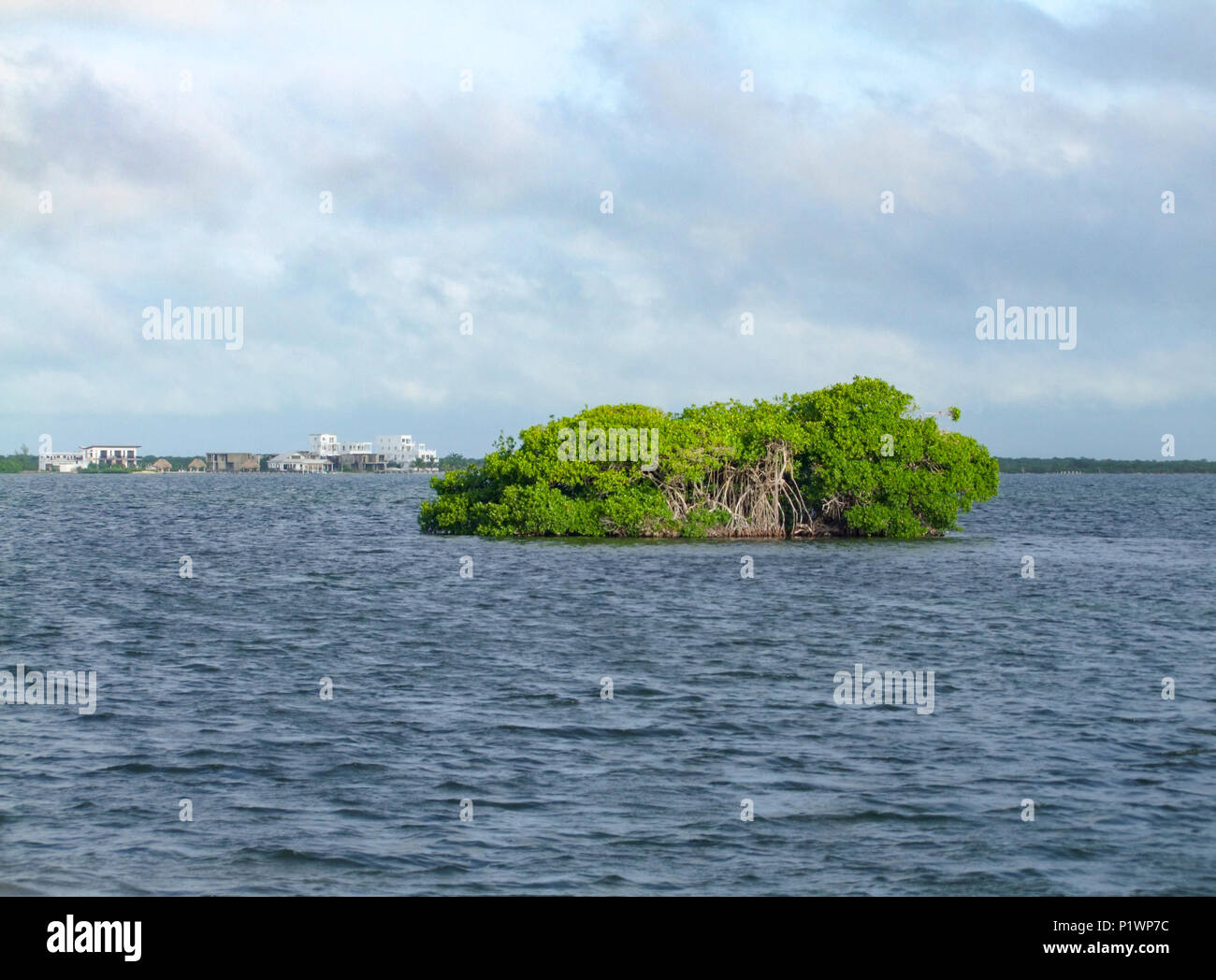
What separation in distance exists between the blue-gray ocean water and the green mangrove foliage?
1995cm

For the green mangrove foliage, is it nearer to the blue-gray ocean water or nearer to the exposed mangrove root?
the exposed mangrove root

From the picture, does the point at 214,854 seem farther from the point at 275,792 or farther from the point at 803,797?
the point at 803,797

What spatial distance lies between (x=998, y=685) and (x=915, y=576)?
24.7 m

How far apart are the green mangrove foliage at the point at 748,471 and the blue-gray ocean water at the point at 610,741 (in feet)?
65.4

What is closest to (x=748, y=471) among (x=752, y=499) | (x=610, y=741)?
(x=752, y=499)

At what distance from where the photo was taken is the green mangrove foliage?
230 feet

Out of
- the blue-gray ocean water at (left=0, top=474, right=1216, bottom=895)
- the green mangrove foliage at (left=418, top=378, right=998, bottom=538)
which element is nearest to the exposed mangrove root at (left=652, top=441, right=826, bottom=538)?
the green mangrove foliage at (left=418, top=378, right=998, bottom=538)

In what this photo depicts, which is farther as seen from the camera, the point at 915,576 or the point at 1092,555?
the point at 1092,555

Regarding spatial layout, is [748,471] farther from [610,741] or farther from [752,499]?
[610,741]

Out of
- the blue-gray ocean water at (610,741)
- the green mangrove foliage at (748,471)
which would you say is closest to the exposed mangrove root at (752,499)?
the green mangrove foliage at (748,471)

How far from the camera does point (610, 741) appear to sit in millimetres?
22641

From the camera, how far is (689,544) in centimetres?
6838
